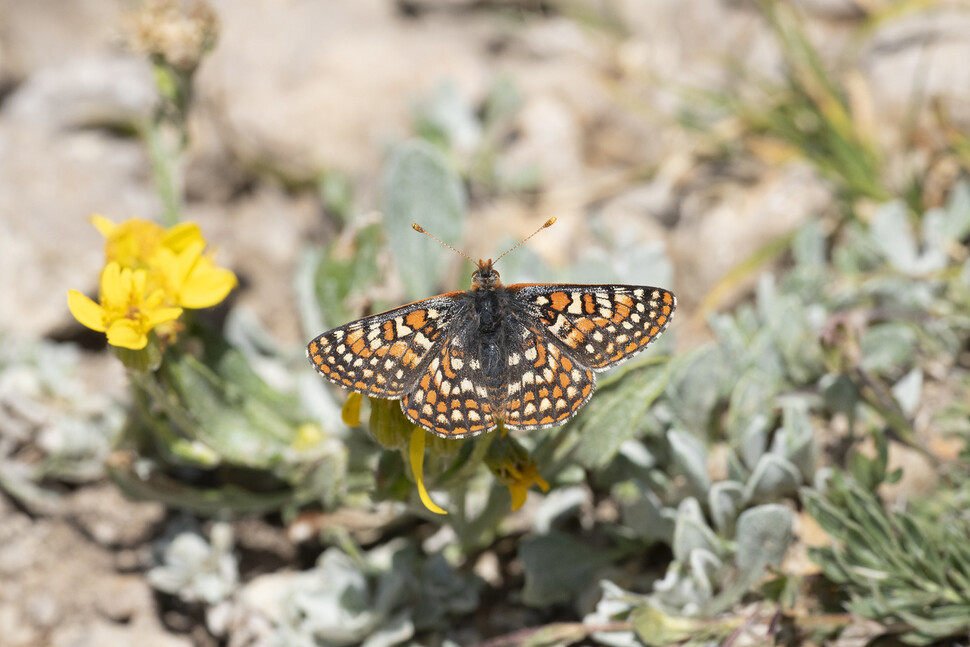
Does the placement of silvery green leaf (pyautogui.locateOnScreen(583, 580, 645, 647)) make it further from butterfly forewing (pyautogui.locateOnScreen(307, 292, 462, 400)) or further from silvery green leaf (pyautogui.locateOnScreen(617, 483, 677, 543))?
butterfly forewing (pyautogui.locateOnScreen(307, 292, 462, 400))

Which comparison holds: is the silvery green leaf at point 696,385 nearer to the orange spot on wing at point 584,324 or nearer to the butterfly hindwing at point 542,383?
the orange spot on wing at point 584,324

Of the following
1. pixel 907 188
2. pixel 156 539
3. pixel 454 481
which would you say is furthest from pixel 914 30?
pixel 156 539

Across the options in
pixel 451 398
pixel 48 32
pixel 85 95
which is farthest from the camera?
pixel 48 32

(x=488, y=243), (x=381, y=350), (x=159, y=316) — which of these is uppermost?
(x=488, y=243)

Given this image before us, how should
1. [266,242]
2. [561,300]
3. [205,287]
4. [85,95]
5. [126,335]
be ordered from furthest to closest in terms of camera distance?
[85,95]
[266,242]
[205,287]
[561,300]
[126,335]

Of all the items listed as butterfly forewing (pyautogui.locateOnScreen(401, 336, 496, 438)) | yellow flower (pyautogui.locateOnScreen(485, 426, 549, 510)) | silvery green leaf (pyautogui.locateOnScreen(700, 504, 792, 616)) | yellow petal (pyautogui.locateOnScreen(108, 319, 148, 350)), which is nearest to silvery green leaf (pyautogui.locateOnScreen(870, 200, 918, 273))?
silvery green leaf (pyautogui.locateOnScreen(700, 504, 792, 616))

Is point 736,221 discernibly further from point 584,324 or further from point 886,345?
point 584,324

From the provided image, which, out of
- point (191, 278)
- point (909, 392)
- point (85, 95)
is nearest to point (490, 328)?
point (191, 278)
